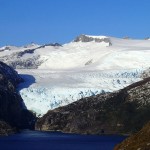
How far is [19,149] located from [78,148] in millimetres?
14525

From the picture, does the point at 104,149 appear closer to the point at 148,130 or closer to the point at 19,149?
the point at 19,149

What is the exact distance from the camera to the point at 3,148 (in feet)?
484

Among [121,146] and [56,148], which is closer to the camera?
[121,146]

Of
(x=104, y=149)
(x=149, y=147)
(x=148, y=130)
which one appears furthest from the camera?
(x=104, y=149)

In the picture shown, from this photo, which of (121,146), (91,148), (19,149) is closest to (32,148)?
(19,149)

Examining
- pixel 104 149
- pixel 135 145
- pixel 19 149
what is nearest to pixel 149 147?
pixel 135 145

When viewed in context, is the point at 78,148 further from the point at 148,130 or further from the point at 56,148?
the point at 148,130

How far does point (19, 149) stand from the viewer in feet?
472

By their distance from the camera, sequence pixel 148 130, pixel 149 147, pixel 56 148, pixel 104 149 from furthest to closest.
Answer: pixel 56 148
pixel 104 149
pixel 148 130
pixel 149 147

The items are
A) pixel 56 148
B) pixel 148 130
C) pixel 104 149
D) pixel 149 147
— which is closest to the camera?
pixel 149 147

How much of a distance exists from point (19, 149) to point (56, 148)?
9262mm

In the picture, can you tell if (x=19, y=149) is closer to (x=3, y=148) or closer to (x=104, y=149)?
(x=3, y=148)

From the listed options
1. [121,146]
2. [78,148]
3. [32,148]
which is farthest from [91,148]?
[121,146]

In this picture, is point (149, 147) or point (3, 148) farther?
point (3, 148)
